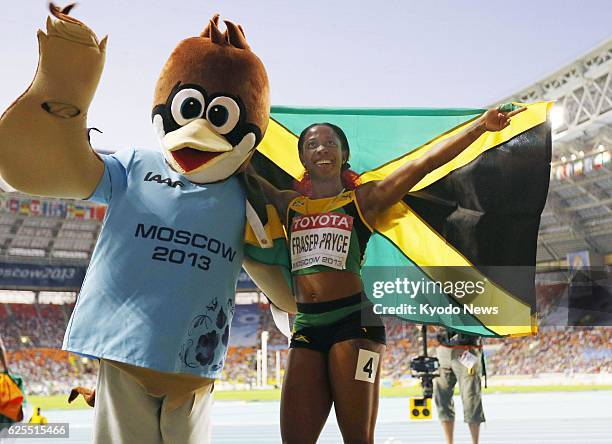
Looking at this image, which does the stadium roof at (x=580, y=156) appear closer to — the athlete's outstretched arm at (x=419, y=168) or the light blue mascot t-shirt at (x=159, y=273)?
the athlete's outstretched arm at (x=419, y=168)

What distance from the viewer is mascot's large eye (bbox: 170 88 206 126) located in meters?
2.68

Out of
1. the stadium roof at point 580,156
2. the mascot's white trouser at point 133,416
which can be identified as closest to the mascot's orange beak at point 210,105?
the mascot's white trouser at point 133,416

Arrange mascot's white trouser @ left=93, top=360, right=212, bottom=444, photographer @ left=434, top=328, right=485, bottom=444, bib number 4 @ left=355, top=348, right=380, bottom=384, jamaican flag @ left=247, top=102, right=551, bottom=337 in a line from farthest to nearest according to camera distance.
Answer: photographer @ left=434, top=328, right=485, bottom=444 < jamaican flag @ left=247, top=102, right=551, bottom=337 < bib number 4 @ left=355, top=348, right=380, bottom=384 < mascot's white trouser @ left=93, top=360, right=212, bottom=444

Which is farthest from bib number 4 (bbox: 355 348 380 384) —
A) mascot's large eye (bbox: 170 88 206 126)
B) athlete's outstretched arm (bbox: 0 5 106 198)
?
athlete's outstretched arm (bbox: 0 5 106 198)

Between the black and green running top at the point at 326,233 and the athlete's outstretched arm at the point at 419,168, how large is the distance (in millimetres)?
77

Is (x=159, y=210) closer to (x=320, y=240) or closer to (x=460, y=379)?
(x=320, y=240)

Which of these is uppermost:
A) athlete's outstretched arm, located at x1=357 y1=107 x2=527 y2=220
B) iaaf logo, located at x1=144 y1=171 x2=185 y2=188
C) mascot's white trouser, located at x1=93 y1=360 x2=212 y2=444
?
athlete's outstretched arm, located at x1=357 y1=107 x2=527 y2=220

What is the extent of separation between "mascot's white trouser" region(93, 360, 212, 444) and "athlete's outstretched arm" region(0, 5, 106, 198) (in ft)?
2.47

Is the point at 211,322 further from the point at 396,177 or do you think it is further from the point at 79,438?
the point at 79,438

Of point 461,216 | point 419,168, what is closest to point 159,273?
point 419,168

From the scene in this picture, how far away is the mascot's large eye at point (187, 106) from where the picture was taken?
268 cm

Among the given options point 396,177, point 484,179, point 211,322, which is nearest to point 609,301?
point 484,179

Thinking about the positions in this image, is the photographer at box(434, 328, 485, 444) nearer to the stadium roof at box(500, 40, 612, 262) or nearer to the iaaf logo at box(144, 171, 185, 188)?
the iaaf logo at box(144, 171, 185, 188)

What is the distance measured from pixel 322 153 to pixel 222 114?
1.71 feet
